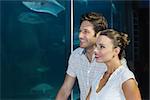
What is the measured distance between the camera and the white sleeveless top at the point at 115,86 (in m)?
2.16

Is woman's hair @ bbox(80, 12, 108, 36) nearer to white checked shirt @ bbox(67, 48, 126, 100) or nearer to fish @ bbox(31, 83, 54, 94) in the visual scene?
white checked shirt @ bbox(67, 48, 126, 100)

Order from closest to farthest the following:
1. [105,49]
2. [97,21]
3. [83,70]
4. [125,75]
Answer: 1. [125,75]
2. [105,49]
3. [97,21]
4. [83,70]

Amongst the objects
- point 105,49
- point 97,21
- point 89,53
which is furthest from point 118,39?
point 89,53

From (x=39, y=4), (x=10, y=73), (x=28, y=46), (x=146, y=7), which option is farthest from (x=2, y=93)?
(x=146, y=7)

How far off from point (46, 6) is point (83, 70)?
2058 mm

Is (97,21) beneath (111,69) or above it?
above

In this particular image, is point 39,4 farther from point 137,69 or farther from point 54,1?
point 137,69

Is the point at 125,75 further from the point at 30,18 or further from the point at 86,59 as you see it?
the point at 30,18

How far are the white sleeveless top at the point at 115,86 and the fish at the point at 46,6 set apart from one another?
2612 mm

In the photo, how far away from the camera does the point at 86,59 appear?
284cm

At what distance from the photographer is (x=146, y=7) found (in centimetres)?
491

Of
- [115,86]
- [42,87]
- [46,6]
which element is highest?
[46,6]

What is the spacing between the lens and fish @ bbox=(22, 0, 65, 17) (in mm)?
4723

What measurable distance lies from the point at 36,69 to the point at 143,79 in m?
1.43
